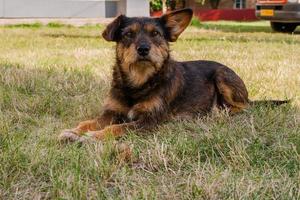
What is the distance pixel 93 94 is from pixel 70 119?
909 millimetres

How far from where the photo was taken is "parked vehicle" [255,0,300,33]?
15.9 meters

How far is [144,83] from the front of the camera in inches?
173

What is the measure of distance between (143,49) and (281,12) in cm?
1292

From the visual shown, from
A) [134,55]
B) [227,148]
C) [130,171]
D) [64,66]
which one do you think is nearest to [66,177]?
[130,171]

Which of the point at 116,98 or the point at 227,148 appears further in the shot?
the point at 116,98

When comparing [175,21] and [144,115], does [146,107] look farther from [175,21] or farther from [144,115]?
[175,21]

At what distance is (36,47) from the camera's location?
10438mm

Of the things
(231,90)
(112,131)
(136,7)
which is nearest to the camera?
(112,131)

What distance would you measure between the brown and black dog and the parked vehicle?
11813mm

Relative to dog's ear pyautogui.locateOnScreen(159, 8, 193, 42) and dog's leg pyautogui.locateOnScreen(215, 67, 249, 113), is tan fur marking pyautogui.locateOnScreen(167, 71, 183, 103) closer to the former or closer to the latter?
dog's ear pyautogui.locateOnScreen(159, 8, 193, 42)

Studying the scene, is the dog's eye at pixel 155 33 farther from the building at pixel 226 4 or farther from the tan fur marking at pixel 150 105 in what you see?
the building at pixel 226 4

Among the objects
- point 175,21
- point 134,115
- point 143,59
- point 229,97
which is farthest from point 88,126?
point 229,97

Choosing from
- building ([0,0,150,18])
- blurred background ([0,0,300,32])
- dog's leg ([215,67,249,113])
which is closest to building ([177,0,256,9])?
blurred background ([0,0,300,32])

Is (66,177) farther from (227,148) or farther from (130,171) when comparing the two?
(227,148)
